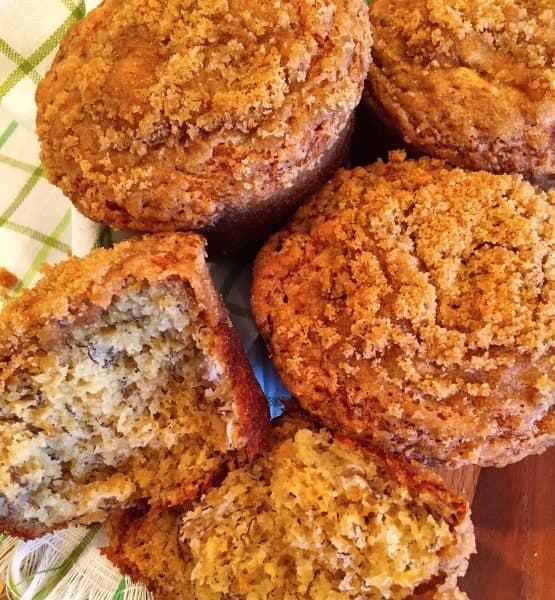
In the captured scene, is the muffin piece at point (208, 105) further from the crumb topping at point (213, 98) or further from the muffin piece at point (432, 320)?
the muffin piece at point (432, 320)

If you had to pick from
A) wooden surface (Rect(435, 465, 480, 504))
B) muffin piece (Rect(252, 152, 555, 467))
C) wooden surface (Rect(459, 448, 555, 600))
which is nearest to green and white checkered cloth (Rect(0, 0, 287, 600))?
muffin piece (Rect(252, 152, 555, 467))

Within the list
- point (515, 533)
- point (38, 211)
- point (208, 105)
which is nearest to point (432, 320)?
point (208, 105)

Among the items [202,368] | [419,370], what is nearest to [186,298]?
[202,368]

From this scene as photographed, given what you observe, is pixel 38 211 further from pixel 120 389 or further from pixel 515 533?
pixel 515 533

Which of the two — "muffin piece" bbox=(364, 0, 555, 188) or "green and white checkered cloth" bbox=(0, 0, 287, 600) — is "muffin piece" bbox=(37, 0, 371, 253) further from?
"green and white checkered cloth" bbox=(0, 0, 287, 600)

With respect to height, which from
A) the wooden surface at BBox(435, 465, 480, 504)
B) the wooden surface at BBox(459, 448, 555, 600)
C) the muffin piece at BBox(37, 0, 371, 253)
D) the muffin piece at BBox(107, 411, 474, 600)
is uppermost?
the muffin piece at BBox(37, 0, 371, 253)

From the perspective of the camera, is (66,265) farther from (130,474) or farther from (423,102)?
(423,102)
